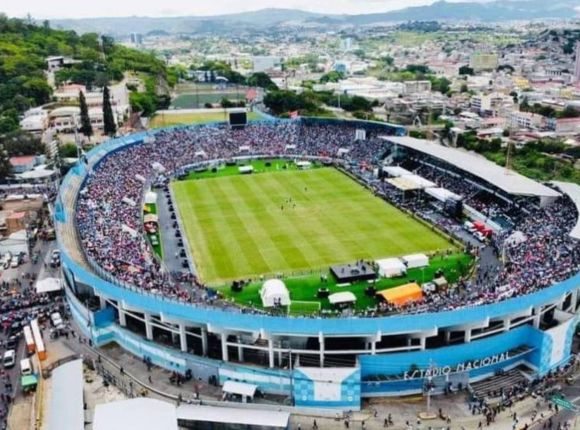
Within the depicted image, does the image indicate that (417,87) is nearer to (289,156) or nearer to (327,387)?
(289,156)

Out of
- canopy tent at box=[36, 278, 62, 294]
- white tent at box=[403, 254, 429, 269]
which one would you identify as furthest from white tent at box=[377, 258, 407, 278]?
canopy tent at box=[36, 278, 62, 294]

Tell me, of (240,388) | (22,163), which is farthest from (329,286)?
(22,163)

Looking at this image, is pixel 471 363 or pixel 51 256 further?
pixel 51 256

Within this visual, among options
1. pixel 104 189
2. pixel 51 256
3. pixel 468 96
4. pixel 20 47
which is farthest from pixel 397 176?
pixel 20 47

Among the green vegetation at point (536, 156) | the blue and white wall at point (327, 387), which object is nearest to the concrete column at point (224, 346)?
the blue and white wall at point (327, 387)

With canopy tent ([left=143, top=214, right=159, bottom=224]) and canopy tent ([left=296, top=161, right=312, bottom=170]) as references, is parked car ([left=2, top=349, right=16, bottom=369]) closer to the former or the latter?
canopy tent ([left=143, top=214, right=159, bottom=224])

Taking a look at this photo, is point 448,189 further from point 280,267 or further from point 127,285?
point 127,285

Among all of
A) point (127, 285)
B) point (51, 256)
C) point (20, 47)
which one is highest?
point (20, 47)
